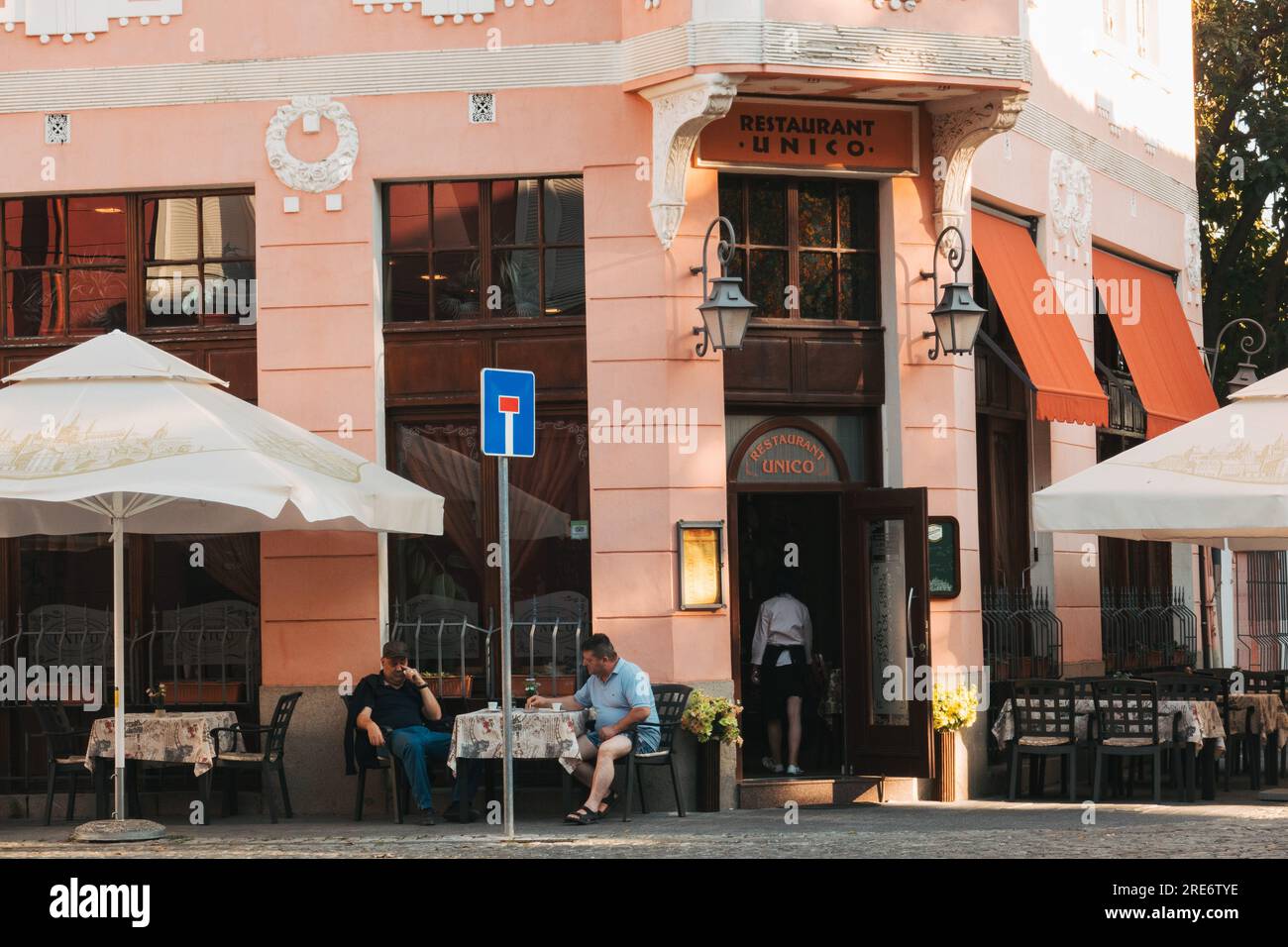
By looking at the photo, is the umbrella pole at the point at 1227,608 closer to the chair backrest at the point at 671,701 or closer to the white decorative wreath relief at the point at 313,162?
the chair backrest at the point at 671,701

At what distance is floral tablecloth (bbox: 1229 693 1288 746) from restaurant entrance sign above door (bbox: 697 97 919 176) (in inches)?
216

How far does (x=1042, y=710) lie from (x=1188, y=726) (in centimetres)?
114

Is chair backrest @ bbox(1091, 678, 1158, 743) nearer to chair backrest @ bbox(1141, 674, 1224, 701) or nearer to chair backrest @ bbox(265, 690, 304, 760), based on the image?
chair backrest @ bbox(1141, 674, 1224, 701)

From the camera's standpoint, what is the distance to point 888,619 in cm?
1642

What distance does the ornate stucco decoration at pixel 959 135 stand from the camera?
634 inches

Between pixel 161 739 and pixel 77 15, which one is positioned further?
pixel 77 15

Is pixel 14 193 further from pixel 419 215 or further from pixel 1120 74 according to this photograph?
pixel 1120 74

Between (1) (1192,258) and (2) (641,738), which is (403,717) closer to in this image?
(2) (641,738)

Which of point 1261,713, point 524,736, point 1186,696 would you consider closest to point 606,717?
point 524,736

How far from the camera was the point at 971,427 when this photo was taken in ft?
55.8

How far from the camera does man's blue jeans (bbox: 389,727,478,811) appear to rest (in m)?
14.5

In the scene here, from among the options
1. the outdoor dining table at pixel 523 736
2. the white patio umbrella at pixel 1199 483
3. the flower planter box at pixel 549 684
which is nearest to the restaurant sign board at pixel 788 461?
the flower planter box at pixel 549 684

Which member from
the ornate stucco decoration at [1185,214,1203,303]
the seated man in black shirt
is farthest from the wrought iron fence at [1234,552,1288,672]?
the seated man in black shirt

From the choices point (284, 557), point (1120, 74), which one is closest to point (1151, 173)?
point (1120, 74)
